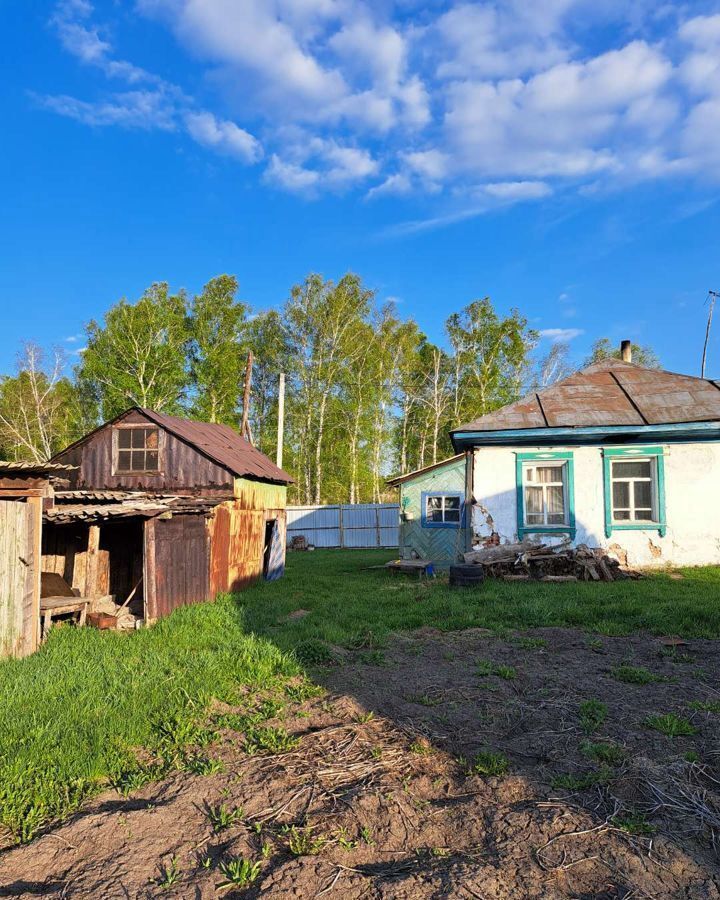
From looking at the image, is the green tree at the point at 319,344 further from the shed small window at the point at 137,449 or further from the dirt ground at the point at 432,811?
the dirt ground at the point at 432,811

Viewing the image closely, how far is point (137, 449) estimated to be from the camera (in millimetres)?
14875

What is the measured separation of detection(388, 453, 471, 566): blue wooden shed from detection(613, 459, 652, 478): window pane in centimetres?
587

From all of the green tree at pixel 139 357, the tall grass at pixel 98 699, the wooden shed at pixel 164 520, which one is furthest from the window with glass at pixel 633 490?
the green tree at pixel 139 357

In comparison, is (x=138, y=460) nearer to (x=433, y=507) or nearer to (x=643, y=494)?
(x=433, y=507)

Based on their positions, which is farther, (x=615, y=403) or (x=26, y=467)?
(x=615, y=403)

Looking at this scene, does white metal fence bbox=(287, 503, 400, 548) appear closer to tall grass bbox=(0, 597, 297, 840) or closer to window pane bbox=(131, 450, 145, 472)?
window pane bbox=(131, 450, 145, 472)

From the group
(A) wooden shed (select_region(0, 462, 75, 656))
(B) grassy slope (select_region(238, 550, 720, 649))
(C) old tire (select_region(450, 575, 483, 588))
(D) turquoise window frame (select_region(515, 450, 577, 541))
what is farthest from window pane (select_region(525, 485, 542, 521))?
(A) wooden shed (select_region(0, 462, 75, 656))

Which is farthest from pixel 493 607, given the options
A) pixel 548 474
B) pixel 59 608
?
pixel 59 608

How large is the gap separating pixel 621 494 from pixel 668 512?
1.07m

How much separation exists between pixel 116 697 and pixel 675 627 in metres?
7.10

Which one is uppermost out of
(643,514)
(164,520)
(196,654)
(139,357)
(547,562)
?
(139,357)

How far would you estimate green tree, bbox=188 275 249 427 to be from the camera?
31547 millimetres

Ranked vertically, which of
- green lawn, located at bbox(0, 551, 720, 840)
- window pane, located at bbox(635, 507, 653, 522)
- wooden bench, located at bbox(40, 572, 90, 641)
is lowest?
green lawn, located at bbox(0, 551, 720, 840)

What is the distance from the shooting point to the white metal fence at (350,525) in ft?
92.2
